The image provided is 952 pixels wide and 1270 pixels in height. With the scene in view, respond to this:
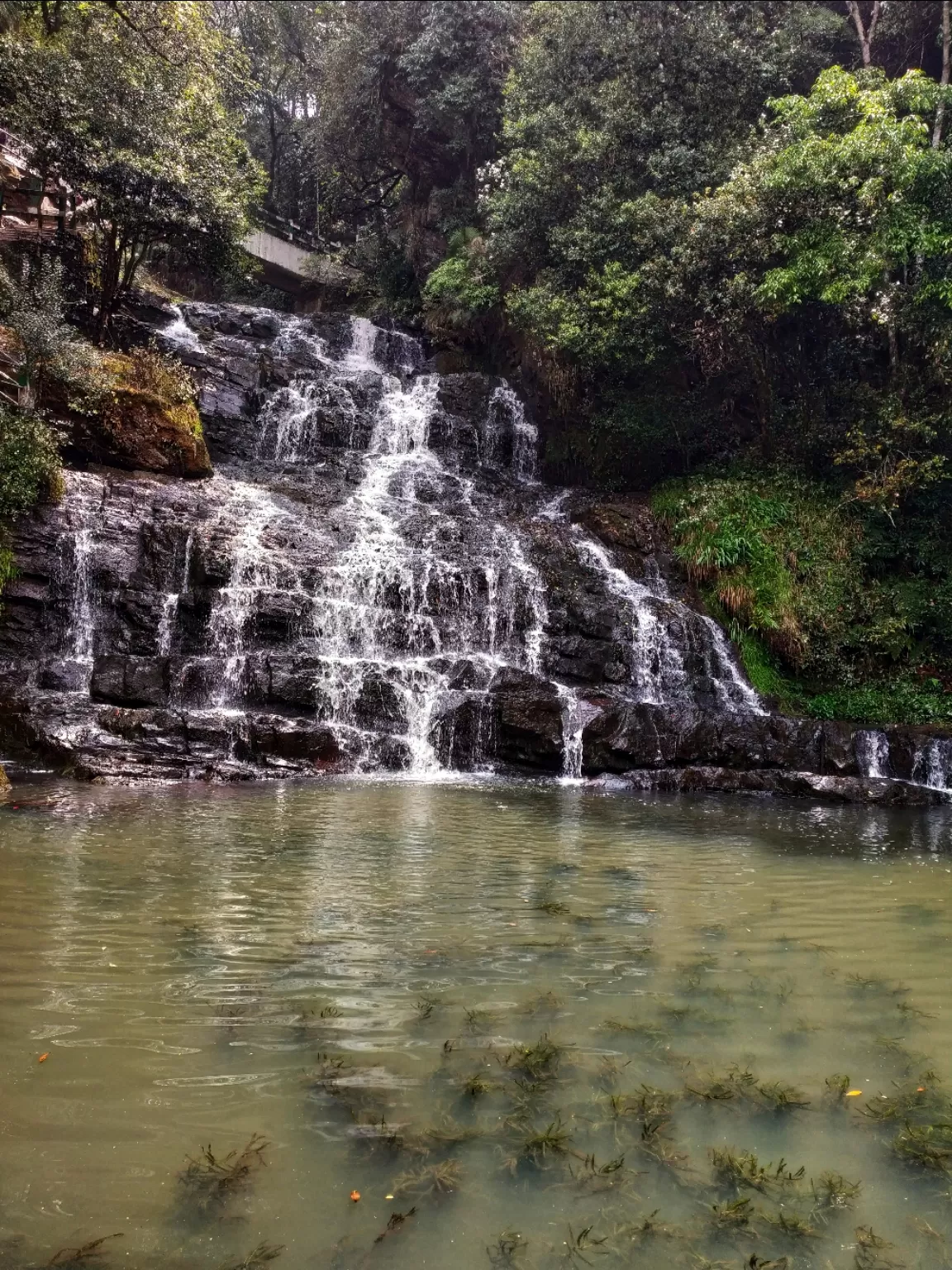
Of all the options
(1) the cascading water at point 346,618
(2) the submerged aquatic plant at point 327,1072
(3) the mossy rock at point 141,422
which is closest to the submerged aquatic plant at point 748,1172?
(2) the submerged aquatic plant at point 327,1072

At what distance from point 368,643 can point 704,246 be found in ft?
34.0

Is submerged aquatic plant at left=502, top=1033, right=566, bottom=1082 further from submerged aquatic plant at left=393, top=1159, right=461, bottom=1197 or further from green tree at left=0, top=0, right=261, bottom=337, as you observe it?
green tree at left=0, top=0, right=261, bottom=337

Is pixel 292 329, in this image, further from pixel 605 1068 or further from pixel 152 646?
pixel 605 1068

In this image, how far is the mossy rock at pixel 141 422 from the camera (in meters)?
15.4

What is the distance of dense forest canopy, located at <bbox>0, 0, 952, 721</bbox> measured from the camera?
572 inches

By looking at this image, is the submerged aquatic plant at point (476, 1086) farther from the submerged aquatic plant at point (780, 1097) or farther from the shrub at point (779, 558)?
the shrub at point (779, 558)

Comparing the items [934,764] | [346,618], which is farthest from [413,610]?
[934,764]

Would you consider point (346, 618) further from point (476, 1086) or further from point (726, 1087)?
point (726, 1087)

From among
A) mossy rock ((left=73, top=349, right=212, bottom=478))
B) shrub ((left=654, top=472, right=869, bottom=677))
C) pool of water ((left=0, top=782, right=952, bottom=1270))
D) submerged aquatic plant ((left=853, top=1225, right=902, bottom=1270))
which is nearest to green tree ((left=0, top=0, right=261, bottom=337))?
mossy rock ((left=73, top=349, right=212, bottom=478))

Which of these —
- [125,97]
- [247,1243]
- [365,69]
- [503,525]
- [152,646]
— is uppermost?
[365,69]

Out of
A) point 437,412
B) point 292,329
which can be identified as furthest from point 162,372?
point 292,329

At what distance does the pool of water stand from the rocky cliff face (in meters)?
5.08

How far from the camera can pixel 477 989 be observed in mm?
3566

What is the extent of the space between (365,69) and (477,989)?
95.7 ft
